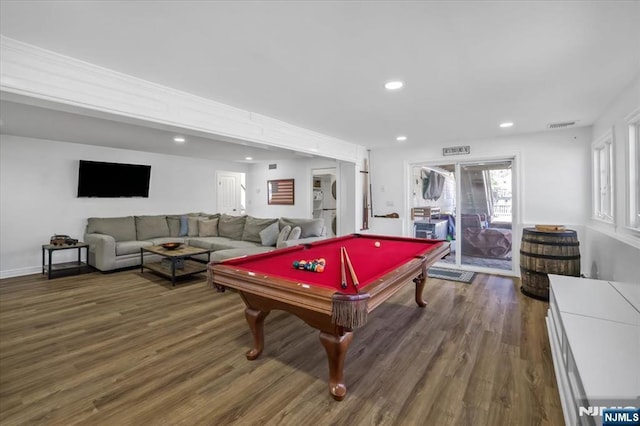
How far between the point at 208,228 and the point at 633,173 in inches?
253

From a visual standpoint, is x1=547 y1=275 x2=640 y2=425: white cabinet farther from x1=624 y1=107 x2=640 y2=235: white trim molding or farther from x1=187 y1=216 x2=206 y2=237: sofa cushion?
x1=187 y1=216 x2=206 y2=237: sofa cushion

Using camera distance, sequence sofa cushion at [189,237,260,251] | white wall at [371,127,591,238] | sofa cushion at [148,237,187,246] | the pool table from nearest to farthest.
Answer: the pool table < white wall at [371,127,591,238] < sofa cushion at [189,237,260,251] < sofa cushion at [148,237,187,246]

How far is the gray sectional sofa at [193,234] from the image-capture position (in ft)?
16.2

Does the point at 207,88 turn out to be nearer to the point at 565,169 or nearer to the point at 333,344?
the point at 333,344

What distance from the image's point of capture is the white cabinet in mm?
1305

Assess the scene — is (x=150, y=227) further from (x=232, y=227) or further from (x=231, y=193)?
(x=231, y=193)

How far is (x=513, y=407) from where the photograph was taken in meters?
1.78

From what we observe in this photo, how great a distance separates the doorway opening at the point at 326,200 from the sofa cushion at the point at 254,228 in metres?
2.07

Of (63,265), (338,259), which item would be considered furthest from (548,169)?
(63,265)

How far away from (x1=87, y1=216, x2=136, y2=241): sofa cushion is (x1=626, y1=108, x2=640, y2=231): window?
24.2 feet

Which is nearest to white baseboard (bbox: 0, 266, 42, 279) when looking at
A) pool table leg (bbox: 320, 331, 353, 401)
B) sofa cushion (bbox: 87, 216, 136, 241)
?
sofa cushion (bbox: 87, 216, 136, 241)

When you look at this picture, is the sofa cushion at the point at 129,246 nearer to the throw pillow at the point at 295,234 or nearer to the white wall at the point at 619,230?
the throw pillow at the point at 295,234

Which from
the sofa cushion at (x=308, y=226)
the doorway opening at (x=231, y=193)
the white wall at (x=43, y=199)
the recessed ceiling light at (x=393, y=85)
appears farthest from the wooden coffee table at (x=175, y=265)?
the recessed ceiling light at (x=393, y=85)

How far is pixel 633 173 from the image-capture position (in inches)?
105
